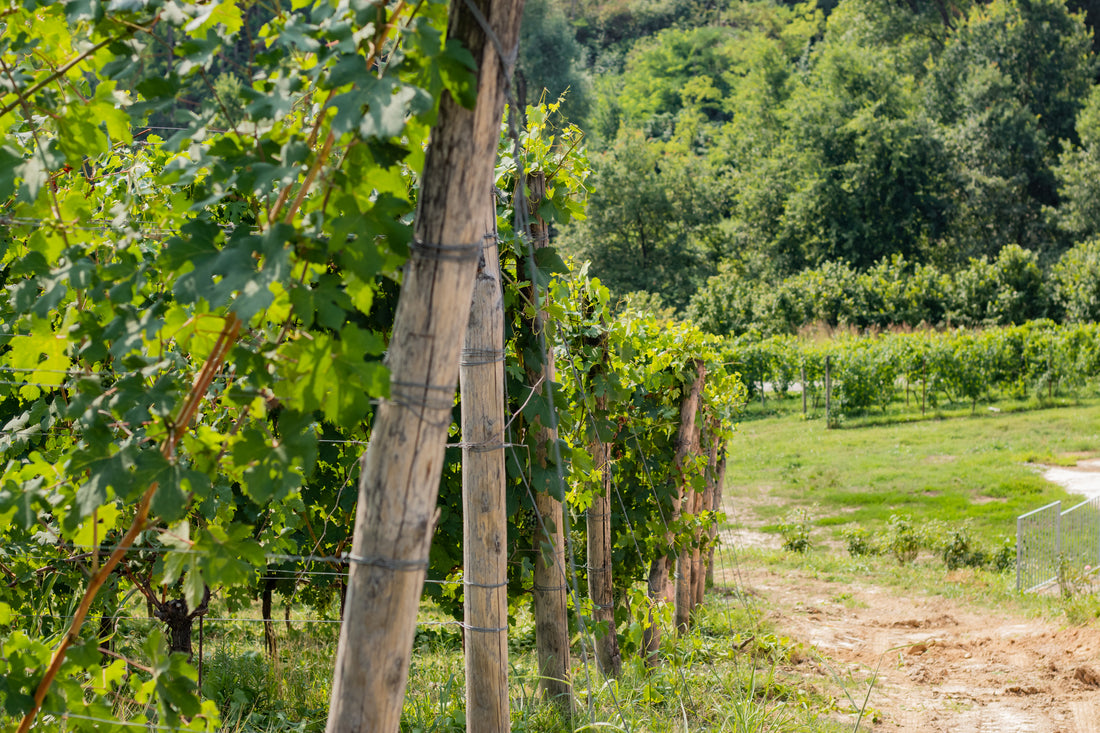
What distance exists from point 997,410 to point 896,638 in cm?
1375

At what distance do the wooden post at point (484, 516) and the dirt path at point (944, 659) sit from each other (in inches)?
118

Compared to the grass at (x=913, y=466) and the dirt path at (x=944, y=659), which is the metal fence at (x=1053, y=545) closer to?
the dirt path at (x=944, y=659)

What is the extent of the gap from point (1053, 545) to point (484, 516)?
28.4ft

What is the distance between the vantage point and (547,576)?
3652 mm

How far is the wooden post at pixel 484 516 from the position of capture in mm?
2590

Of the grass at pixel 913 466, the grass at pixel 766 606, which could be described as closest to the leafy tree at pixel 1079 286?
the grass at pixel 766 606

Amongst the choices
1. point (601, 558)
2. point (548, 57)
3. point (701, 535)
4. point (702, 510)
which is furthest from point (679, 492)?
point (548, 57)

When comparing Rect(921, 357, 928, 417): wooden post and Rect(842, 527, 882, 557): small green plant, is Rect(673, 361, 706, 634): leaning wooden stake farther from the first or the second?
Rect(921, 357, 928, 417): wooden post

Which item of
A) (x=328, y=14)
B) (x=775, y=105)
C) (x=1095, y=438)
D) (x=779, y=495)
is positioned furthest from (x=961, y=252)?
(x=328, y=14)

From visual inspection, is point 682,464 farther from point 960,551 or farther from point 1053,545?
point 960,551

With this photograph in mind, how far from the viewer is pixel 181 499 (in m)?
1.42

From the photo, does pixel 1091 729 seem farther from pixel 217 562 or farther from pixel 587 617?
pixel 217 562

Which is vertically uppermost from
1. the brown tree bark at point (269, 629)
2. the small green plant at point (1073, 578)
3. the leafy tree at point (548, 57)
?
the leafy tree at point (548, 57)

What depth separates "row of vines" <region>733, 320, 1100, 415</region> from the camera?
20.1 m
